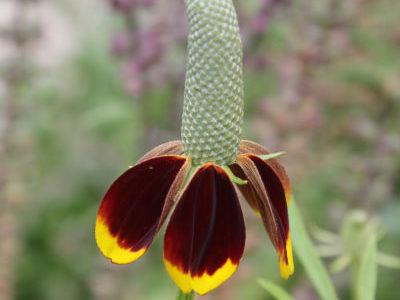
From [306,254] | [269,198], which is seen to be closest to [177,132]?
[306,254]

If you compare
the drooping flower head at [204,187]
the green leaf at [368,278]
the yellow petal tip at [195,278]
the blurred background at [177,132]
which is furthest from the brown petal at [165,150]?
the blurred background at [177,132]

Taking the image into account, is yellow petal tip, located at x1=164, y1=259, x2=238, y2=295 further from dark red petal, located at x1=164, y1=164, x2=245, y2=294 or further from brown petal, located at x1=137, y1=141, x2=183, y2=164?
brown petal, located at x1=137, y1=141, x2=183, y2=164

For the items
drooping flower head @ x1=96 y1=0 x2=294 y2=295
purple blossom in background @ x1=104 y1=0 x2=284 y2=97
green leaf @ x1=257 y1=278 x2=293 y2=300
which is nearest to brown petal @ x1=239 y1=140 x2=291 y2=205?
drooping flower head @ x1=96 y1=0 x2=294 y2=295

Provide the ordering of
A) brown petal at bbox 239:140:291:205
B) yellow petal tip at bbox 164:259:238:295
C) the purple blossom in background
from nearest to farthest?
yellow petal tip at bbox 164:259:238:295
brown petal at bbox 239:140:291:205
the purple blossom in background

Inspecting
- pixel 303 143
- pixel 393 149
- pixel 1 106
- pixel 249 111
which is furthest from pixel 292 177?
pixel 1 106

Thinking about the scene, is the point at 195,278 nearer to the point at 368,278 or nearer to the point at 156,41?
the point at 368,278

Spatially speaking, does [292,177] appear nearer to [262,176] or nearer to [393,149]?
[393,149]

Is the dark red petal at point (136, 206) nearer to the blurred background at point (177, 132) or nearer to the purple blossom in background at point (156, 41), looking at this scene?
the blurred background at point (177, 132)
